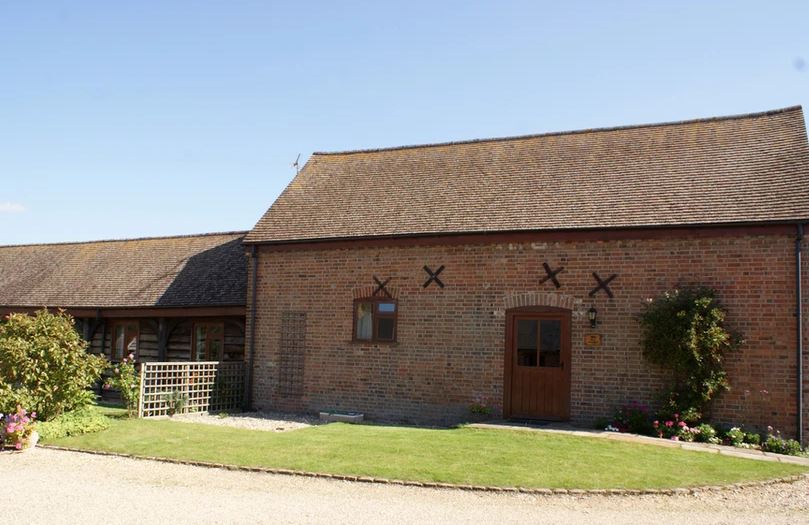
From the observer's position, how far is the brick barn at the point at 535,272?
42.0 feet

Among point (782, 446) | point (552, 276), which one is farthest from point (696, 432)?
point (552, 276)

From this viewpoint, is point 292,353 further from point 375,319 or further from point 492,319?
point 492,319

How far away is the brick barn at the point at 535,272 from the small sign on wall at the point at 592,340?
0.09ft

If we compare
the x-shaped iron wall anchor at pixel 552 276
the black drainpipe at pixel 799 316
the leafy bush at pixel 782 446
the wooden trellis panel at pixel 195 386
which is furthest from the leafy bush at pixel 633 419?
the wooden trellis panel at pixel 195 386

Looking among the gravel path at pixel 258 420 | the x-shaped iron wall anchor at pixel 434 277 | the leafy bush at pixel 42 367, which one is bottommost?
the gravel path at pixel 258 420

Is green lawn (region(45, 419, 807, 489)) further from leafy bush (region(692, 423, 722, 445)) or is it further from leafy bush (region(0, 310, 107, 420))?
leafy bush (region(692, 423, 722, 445))

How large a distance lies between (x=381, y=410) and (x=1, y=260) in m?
19.4

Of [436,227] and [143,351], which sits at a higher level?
[436,227]

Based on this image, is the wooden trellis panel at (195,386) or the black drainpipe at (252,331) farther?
the black drainpipe at (252,331)

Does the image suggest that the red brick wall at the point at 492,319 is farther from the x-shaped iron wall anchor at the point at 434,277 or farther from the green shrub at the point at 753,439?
the green shrub at the point at 753,439

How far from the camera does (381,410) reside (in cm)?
1571

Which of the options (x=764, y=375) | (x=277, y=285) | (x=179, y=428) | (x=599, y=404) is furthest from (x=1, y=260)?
(x=764, y=375)

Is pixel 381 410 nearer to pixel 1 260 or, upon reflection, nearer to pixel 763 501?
pixel 763 501

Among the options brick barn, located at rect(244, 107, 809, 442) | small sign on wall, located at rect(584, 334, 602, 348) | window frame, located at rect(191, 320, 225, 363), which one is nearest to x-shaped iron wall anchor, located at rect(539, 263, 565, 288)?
brick barn, located at rect(244, 107, 809, 442)
